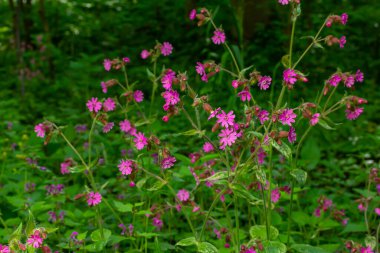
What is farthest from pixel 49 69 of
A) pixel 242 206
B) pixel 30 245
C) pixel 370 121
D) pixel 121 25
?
pixel 30 245

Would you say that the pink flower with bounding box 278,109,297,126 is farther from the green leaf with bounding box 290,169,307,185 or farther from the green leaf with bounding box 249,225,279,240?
the green leaf with bounding box 249,225,279,240

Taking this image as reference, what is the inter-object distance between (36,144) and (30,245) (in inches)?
73.0

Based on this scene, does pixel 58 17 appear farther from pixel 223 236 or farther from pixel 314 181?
pixel 223 236

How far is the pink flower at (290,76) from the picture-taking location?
6.72 ft

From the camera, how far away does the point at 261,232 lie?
230 cm

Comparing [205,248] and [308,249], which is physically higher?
[205,248]

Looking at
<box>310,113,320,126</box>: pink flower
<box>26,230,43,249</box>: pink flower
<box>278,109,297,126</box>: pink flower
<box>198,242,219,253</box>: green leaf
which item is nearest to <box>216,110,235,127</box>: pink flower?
<box>278,109,297,126</box>: pink flower

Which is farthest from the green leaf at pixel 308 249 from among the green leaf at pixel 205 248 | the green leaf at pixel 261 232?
the green leaf at pixel 205 248

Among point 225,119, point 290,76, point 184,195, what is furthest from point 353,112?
point 184,195

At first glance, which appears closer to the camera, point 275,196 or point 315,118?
point 315,118

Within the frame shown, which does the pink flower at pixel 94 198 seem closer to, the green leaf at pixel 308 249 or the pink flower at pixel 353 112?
the green leaf at pixel 308 249

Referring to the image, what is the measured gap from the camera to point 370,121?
5965 mm

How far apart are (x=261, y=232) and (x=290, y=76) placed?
2.14ft

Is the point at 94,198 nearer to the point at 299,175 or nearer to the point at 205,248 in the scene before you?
the point at 205,248
